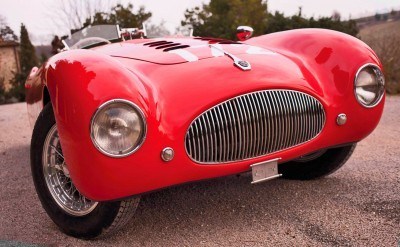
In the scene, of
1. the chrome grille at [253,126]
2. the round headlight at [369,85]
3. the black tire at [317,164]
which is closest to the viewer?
the chrome grille at [253,126]

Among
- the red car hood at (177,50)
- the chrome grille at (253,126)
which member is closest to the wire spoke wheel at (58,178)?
the red car hood at (177,50)

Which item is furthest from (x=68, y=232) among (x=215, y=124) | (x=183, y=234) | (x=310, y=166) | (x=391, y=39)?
(x=391, y=39)

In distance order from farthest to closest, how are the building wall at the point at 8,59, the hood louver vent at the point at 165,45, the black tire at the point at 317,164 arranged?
the building wall at the point at 8,59 < the black tire at the point at 317,164 < the hood louver vent at the point at 165,45

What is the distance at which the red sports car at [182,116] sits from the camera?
2.23 metres

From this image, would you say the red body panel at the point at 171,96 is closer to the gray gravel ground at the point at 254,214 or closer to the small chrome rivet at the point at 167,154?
the small chrome rivet at the point at 167,154

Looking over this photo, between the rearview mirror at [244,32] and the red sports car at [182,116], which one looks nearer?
the red sports car at [182,116]

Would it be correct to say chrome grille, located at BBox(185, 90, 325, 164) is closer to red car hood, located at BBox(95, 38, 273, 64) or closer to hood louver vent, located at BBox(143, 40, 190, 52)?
red car hood, located at BBox(95, 38, 273, 64)

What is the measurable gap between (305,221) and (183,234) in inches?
29.1

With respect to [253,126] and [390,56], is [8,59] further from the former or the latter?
[253,126]

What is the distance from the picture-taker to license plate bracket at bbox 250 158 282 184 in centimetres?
254

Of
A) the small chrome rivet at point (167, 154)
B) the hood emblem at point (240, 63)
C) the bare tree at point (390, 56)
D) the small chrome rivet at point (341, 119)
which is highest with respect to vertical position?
the hood emblem at point (240, 63)

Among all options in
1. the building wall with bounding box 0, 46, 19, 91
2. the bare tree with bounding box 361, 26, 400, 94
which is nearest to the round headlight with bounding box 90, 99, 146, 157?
the bare tree with bounding box 361, 26, 400, 94

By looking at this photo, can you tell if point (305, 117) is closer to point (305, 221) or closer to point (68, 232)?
point (305, 221)

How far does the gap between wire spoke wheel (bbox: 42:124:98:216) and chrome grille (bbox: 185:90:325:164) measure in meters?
0.84
